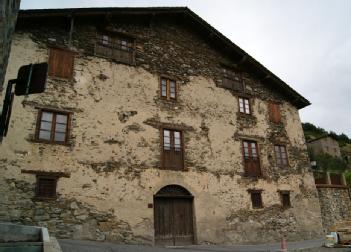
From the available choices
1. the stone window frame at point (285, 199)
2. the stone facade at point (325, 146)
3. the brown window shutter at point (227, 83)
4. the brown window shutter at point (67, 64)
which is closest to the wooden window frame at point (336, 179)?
the stone window frame at point (285, 199)

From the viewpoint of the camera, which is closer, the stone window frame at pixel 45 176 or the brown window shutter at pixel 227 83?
the stone window frame at pixel 45 176

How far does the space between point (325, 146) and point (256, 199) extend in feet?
152

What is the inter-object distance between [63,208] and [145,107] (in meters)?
5.09

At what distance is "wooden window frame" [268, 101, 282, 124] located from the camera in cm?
1702

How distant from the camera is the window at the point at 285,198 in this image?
1533 cm

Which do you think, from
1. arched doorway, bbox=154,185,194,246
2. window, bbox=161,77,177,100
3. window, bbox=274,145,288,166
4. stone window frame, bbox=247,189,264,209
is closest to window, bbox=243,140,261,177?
stone window frame, bbox=247,189,264,209

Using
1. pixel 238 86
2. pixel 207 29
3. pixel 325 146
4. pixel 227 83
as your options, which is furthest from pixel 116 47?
pixel 325 146

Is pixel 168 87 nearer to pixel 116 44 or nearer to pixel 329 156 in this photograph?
pixel 116 44

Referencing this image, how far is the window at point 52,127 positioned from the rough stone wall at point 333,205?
14.0 m

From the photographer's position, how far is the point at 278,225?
14.7 metres

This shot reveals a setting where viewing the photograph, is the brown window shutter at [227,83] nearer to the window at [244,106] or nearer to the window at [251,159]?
the window at [244,106]

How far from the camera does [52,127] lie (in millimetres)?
10859

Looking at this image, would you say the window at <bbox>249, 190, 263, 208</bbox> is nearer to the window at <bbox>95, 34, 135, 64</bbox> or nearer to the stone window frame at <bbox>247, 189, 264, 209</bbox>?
the stone window frame at <bbox>247, 189, 264, 209</bbox>

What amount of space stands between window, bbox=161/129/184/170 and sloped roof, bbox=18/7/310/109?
5.58 m
